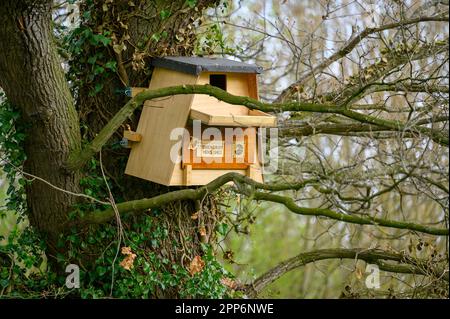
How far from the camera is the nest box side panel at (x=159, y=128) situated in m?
4.29

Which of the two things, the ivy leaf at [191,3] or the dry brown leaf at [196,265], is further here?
the ivy leaf at [191,3]

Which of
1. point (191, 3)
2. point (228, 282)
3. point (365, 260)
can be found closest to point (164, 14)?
point (191, 3)

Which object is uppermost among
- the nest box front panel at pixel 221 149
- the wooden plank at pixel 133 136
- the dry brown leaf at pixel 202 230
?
the wooden plank at pixel 133 136

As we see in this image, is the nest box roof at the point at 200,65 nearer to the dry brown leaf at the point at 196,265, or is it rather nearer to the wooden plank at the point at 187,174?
the wooden plank at the point at 187,174

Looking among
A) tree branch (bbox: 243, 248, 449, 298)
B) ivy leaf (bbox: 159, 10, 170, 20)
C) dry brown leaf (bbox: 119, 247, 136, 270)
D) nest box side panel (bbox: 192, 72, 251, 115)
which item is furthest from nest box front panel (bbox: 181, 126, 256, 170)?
tree branch (bbox: 243, 248, 449, 298)

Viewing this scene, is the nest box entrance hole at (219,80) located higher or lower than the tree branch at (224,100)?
higher

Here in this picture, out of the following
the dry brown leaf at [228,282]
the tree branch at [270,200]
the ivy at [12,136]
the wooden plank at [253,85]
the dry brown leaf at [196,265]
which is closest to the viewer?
the tree branch at [270,200]

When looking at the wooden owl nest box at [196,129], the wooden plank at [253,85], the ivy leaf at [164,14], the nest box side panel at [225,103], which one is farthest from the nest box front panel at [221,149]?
the ivy leaf at [164,14]

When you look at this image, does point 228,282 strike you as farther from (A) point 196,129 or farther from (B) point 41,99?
(B) point 41,99

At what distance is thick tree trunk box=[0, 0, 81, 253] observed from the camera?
13.5 feet

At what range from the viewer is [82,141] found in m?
4.59

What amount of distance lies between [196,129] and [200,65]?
0.35 metres
